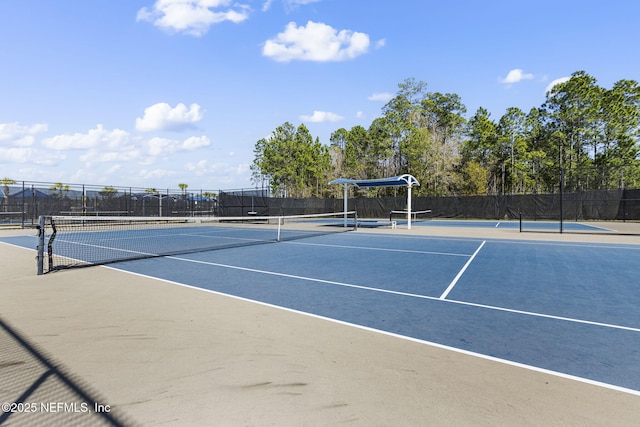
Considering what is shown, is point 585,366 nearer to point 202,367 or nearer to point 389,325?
point 389,325

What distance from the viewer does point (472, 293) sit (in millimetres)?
6062

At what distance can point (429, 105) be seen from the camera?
5231cm

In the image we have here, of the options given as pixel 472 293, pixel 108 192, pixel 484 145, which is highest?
pixel 484 145

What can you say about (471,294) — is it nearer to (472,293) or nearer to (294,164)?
(472,293)

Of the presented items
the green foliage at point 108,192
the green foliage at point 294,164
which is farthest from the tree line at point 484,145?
the green foliage at point 108,192

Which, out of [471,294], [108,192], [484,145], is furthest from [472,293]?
[484,145]

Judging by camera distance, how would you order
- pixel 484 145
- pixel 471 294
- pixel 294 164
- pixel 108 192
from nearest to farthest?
pixel 471 294 → pixel 108 192 → pixel 484 145 → pixel 294 164

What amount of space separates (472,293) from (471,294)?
8cm

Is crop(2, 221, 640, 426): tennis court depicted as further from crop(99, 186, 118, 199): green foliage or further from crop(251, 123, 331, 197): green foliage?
crop(251, 123, 331, 197): green foliage

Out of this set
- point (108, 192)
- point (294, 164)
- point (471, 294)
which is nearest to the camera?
point (471, 294)

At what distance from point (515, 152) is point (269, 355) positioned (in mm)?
50840

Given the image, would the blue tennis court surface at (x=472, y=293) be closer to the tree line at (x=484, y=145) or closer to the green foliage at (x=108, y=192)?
the green foliage at (x=108, y=192)

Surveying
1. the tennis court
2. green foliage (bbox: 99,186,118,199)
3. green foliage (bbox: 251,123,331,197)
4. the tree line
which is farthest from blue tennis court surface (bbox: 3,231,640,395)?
green foliage (bbox: 251,123,331,197)

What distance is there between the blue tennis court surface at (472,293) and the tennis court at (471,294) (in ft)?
0.06
